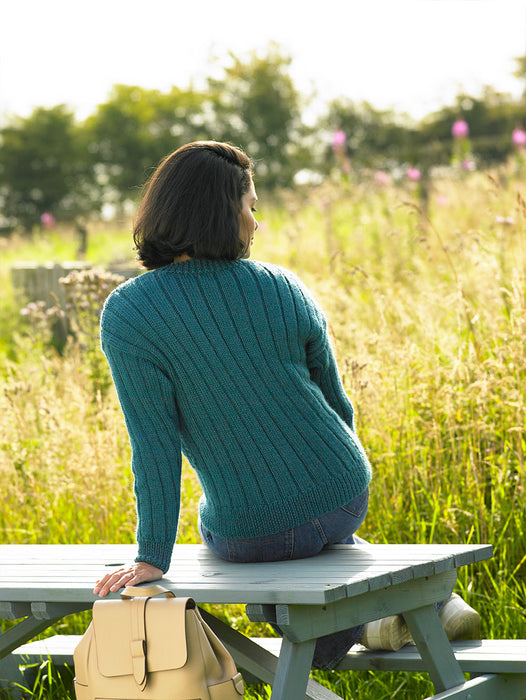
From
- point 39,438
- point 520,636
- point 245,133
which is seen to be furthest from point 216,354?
point 245,133

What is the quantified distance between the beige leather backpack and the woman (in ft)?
0.49

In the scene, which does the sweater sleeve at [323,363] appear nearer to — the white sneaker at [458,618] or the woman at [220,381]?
the woman at [220,381]

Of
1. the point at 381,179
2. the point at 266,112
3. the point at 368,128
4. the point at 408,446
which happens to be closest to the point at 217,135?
the point at 266,112

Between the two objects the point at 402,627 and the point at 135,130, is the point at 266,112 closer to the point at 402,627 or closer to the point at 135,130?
the point at 135,130

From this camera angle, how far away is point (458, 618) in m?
2.58

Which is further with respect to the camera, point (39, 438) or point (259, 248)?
point (259, 248)

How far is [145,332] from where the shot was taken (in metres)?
2.19

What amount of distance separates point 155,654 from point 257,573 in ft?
1.06

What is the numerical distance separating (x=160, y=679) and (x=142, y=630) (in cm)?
11

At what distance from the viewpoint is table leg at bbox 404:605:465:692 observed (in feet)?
7.54

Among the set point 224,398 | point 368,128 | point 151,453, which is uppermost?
point 368,128

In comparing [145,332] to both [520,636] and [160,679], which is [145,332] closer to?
[160,679]

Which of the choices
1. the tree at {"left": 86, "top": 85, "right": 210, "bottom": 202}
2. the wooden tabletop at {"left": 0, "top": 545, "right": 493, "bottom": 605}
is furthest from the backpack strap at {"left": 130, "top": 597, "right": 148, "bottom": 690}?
the tree at {"left": 86, "top": 85, "right": 210, "bottom": 202}

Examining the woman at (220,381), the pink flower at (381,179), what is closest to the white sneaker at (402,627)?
the woman at (220,381)
